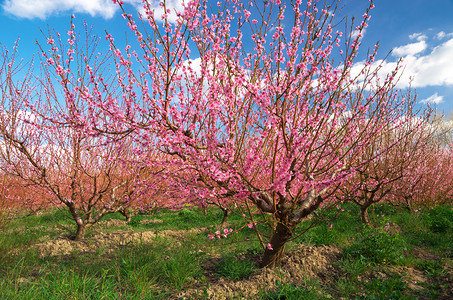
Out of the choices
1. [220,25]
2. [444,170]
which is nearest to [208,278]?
[220,25]

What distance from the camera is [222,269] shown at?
4.56 metres

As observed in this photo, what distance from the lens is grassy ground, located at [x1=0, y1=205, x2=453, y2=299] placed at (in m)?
3.47

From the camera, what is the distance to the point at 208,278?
168 inches

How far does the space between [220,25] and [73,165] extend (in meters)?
5.35

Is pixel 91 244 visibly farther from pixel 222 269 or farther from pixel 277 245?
pixel 277 245

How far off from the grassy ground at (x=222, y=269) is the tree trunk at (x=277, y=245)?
10.3 inches

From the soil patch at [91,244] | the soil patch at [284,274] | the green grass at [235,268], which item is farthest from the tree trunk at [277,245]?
the soil patch at [91,244]

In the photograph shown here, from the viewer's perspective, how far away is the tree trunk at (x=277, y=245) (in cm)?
423

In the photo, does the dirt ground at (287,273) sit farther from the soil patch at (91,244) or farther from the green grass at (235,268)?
the green grass at (235,268)

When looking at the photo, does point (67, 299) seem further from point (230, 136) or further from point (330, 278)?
point (330, 278)

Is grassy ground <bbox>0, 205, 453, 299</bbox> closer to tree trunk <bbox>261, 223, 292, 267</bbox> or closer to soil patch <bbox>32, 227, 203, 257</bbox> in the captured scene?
soil patch <bbox>32, 227, 203, 257</bbox>

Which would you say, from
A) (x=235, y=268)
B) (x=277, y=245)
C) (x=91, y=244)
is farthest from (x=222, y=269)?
(x=91, y=244)

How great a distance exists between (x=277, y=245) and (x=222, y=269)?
1.07 metres

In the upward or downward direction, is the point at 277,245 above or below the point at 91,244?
above
